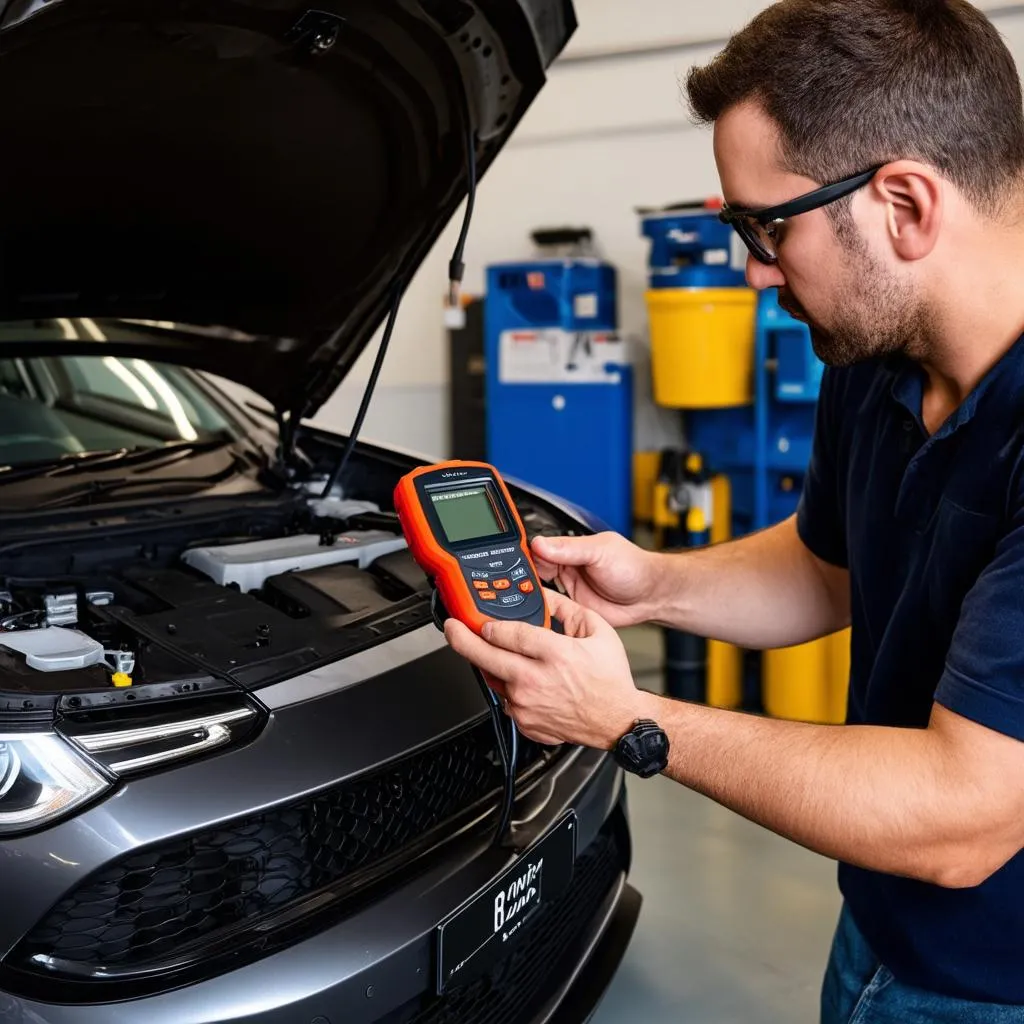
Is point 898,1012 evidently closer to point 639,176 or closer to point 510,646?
point 510,646

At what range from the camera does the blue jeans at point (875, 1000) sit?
4.16 feet

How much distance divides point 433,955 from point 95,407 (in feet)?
4.77

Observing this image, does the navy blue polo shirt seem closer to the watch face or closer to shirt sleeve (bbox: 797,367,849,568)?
shirt sleeve (bbox: 797,367,849,568)

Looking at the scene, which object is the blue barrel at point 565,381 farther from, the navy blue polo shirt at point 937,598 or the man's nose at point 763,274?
the man's nose at point 763,274

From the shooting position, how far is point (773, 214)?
3.92 ft

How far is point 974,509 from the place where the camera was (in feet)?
3.88

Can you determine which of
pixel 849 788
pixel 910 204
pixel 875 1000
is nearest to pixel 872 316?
pixel 910 204

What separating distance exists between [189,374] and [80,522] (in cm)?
79

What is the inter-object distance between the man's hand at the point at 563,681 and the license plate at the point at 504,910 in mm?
329

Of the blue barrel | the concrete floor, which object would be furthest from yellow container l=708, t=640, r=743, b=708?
the blue barrel

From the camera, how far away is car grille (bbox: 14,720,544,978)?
116 cm

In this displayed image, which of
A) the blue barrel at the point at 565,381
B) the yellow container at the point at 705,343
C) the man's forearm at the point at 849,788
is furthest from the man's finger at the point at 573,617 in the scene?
the blue barrel at the point at 565,381

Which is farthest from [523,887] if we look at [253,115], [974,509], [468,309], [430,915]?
[468,309]

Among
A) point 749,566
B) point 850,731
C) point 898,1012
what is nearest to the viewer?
point 850,731
